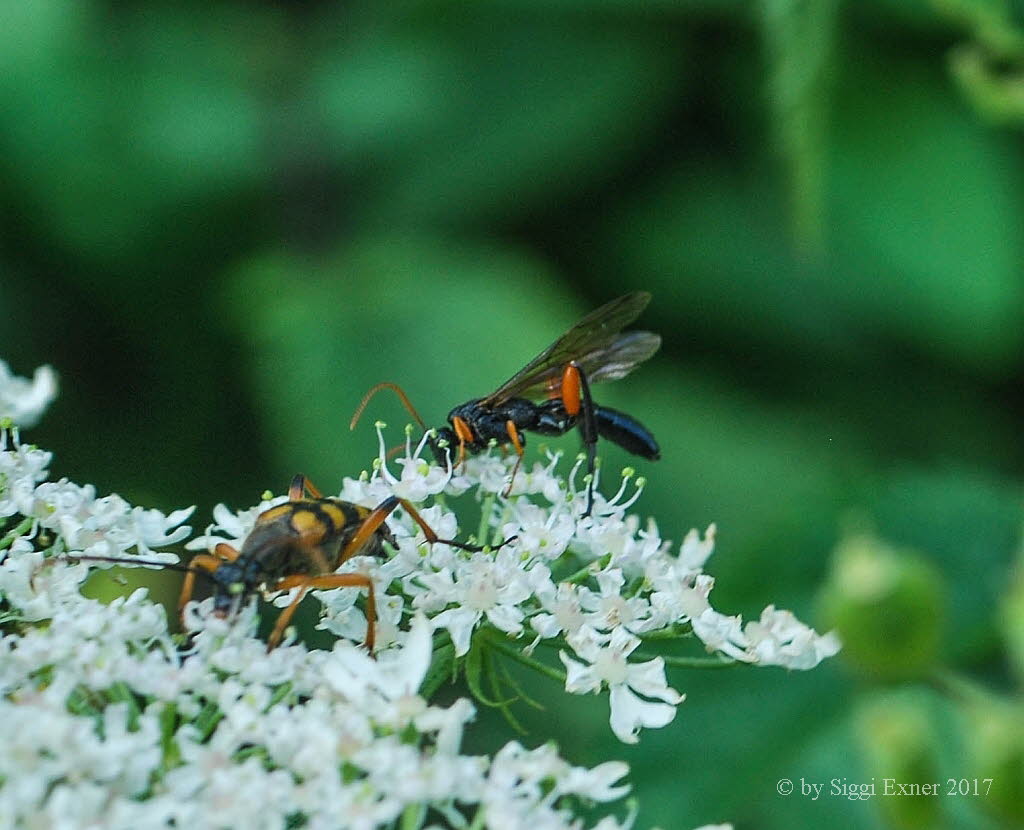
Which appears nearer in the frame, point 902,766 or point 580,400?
point 902,766

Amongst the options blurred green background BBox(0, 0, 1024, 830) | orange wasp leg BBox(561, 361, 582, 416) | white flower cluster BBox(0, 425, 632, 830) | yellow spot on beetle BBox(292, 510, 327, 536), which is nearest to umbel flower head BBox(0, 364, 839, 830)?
white flower cluster BBox(0, 425, 632, 830)

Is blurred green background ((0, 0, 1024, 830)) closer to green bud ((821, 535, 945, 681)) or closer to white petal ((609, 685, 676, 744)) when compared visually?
green bud ((821, 535, 945, 681))

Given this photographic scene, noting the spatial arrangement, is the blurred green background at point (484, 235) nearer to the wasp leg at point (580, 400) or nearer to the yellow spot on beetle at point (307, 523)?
the wasp leg at point (580, 400)

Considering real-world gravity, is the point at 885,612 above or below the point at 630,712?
above

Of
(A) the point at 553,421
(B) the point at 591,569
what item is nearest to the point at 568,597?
(B) the point at 591,569

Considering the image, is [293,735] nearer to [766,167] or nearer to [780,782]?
[780,782]


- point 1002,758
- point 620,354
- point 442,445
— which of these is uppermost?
point 620,354

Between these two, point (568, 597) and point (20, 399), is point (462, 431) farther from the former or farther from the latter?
point (20, 399)

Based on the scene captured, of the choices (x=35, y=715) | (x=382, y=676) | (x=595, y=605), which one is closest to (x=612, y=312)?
(x=595, y=605)
